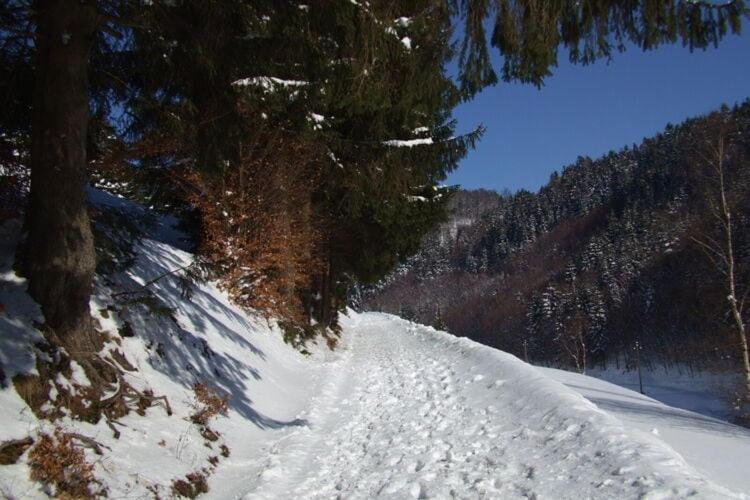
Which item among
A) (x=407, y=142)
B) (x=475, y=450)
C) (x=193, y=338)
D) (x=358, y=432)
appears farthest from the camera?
(x=407, y=142)

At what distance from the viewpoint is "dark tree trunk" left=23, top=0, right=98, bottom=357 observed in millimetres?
4715

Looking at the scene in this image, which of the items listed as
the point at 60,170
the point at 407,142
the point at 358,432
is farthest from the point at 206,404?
the point at 407,142

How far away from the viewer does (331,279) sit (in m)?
23.3

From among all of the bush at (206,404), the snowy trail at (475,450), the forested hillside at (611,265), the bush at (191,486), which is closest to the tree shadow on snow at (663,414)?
the snowy trail at (475,450)

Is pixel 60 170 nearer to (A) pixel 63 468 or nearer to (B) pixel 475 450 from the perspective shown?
(A) pixel 63 468

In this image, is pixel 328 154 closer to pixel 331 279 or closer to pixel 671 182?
pixel 331 279

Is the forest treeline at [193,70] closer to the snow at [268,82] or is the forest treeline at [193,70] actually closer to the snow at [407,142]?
the snow at [268,82]

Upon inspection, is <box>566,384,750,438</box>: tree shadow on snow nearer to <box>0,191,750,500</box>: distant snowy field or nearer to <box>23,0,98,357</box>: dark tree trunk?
<box>0,191,750,500</box>: distant snowy field

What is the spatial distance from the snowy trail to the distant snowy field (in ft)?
0.08

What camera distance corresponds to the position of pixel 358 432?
7.51 meters

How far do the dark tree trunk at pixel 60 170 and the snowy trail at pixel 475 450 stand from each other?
278 cm

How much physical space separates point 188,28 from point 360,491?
4955 millimetres

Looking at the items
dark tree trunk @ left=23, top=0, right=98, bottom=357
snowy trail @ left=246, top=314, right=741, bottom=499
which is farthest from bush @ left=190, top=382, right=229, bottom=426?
dark tree trunk @ left=23, top=0, right=98, bottom=357

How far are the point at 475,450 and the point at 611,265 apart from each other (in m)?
95.8
